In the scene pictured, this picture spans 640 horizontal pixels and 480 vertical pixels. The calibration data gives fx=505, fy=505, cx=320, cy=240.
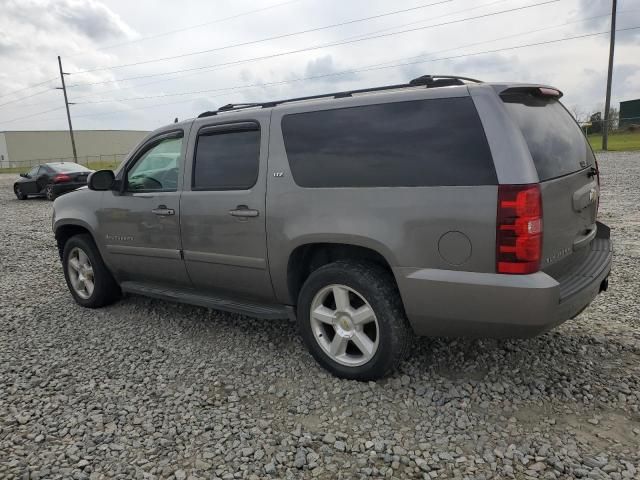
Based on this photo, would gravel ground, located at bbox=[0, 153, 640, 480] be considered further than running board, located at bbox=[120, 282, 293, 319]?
No

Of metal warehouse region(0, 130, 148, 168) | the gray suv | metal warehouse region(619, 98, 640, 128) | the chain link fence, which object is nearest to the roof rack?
the gray suv

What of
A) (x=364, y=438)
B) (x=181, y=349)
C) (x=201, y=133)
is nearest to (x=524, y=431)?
(x=364, y=438)

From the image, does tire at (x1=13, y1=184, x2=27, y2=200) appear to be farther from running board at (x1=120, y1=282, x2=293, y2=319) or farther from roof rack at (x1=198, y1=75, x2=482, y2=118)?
roof rack at (x1=198, y1=75, x2=482, y2=118)

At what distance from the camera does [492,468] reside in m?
2.50

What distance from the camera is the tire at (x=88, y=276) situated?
507cm

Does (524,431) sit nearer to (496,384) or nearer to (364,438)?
(496,384)

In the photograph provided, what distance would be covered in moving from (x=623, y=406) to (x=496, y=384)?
707 millimetres

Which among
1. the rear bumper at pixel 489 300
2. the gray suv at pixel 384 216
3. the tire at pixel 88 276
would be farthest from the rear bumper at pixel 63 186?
the rear bumper at pixel 489 300

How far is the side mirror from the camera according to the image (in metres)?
4.61

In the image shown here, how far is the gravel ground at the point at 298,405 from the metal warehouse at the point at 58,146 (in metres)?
70.7

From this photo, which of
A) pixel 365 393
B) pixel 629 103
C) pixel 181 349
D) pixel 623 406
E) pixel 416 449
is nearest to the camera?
pixel 416 449

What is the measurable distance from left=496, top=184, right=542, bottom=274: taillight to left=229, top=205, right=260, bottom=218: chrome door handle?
67.6 inches

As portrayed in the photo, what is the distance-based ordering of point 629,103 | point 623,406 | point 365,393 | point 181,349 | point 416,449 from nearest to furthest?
1. point 416,449
2. point 623,406
3. point 365,393
4. point 181,349
5. point 629,103

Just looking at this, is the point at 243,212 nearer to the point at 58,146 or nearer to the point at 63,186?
the point at 63,186
